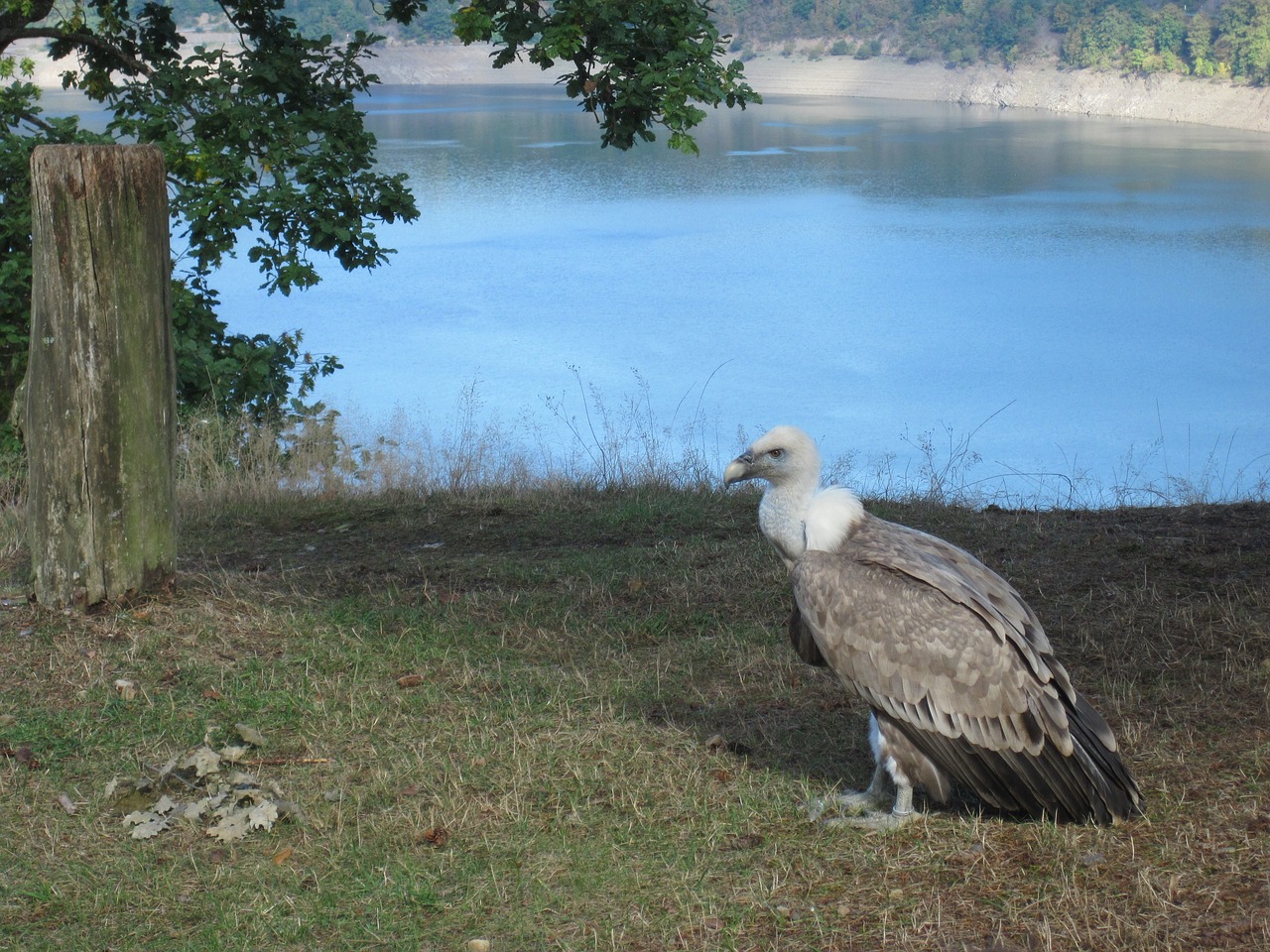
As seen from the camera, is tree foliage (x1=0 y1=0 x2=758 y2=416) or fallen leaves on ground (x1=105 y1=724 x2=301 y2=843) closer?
fallen leaves on ground (x1=105 y1=724 x2=301 y2=843)

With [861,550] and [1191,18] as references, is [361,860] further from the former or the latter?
[1191,18]

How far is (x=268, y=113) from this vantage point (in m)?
10.4

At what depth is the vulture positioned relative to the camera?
419 centimetres

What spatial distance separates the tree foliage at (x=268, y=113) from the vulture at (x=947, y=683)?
A: 4833 millimetres

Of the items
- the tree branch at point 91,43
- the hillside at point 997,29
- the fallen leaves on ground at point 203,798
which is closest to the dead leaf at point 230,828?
the fallen leaves on ground at point 203,798

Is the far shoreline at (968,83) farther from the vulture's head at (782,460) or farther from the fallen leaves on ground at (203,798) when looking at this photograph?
the vulture's head at (782,460)

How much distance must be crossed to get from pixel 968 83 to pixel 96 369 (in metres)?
56.2

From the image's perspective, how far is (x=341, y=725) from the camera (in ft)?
16.9

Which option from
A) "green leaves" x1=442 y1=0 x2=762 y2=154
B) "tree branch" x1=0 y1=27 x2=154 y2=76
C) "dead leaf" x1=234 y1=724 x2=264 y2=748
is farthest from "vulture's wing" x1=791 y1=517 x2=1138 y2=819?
"tree branch" x1=0 y1=27 x2=154 y2=76

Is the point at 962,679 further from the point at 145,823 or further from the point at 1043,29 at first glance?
the point at 1043,29

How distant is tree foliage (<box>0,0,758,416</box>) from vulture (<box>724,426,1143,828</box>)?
4833 mm

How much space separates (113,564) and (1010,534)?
519cm

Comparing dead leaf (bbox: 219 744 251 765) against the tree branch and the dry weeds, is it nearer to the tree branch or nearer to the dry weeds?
the dry weeds

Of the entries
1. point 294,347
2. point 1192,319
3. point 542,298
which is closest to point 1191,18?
point 1192,319
